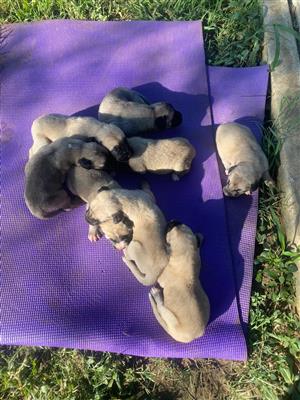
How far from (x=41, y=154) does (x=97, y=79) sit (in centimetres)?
160

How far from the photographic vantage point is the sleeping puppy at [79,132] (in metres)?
4.41

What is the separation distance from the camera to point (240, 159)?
15.1 ft

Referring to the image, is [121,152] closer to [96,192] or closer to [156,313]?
[96,192]

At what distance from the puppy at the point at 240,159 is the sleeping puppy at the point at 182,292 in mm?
875

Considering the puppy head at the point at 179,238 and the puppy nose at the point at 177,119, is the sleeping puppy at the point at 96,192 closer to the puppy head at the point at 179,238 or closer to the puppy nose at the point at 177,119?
the puppy head at the point at 179,238

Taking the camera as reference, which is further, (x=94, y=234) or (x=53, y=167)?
(x=94, y=234)

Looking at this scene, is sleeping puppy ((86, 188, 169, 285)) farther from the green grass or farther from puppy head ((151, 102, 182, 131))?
puppy head ((151, 102, 182, 131))

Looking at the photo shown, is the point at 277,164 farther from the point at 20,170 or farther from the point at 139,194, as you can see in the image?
the point at 20,170

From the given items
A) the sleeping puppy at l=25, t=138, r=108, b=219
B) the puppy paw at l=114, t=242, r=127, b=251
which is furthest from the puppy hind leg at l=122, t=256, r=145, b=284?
the sleeping puppy at l=25, t=138, r=108, b=219

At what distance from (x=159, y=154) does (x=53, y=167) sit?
108 centimetres

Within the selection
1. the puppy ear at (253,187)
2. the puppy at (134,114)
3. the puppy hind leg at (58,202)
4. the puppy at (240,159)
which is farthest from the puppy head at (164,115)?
the puppy hind leg at (58,202)

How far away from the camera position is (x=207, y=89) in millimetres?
5395

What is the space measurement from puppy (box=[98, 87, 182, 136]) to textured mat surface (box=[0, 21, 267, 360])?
25 centimetres

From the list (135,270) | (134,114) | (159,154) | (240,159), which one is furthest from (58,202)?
(240,159)
